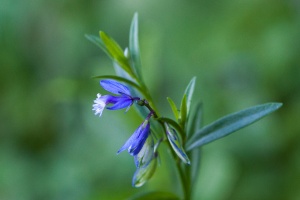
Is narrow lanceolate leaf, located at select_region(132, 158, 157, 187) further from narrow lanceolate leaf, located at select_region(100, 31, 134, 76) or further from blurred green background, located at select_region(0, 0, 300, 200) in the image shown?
blurred green background, located at select_region(0, 0, 300, 200)

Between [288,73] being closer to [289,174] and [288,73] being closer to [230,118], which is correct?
[289,174]

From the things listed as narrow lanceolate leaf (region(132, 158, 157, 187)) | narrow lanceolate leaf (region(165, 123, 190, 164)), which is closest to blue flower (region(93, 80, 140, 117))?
narrow lanceolate leaf (region(165, 123, 190, 164))

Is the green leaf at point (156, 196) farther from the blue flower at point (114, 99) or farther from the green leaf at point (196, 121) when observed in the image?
the blue flower at point (114, 99)

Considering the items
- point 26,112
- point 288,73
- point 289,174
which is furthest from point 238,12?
point 26,112

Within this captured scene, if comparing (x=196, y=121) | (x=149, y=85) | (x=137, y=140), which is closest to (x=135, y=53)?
(x=196, y=121)

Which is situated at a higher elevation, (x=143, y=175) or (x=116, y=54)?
(x=116, y=54)

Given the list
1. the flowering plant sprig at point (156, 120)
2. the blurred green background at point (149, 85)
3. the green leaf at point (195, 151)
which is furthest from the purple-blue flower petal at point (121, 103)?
the blurred green background at point (149, 85)

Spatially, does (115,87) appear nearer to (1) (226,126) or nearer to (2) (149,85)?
(1) (226,126)
